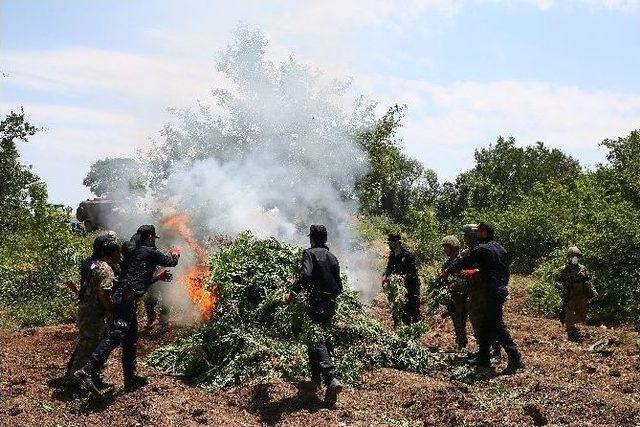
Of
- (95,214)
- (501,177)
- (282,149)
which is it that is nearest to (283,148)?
→ (282,149)

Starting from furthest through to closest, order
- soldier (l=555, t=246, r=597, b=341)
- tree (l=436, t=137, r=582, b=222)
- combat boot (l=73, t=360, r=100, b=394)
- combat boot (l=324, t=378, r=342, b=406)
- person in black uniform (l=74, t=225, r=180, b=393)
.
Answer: tree (l=436, t=137, r=582, b=222) < soldier (l=555, t=246, r=597, b=341) < person in black uniform (l=74, t=225, r=180, b=393) < combat boot (l=73, t=360, r=100, b=394) < combat boot (l=324, t=378, r=342, b=406)

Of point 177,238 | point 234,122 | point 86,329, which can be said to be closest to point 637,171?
point 234,122

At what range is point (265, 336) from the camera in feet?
25.1

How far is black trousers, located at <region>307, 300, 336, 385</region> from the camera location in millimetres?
6434

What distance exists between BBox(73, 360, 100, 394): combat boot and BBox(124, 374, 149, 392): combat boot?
42 cm

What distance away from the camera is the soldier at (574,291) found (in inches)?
423

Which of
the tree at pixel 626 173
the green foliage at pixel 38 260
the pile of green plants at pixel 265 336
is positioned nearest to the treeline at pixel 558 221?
the tree at pixel 626 173

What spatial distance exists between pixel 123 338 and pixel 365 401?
2729 millimetres

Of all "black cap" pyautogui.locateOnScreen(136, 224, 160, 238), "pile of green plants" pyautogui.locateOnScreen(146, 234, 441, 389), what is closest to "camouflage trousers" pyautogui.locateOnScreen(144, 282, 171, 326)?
"pile of green plants" pyautogui.locateOnScreen(146, 234, 441, 389)

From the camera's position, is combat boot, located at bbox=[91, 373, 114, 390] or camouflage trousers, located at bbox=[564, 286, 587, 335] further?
camouflage trousers, located at bbox=[564, 286, 587, 335]

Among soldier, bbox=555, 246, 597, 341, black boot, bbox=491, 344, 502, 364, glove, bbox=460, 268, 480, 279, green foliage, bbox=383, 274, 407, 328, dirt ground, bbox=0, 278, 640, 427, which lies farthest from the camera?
soldier, bbox=555, 246, 597, 341

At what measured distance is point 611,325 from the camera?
42.1 ft

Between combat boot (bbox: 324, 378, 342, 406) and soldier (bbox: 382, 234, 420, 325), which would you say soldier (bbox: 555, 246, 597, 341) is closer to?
soldier (bbox: 382, 234, 420, 325)

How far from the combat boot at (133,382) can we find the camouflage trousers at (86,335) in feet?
1.84
